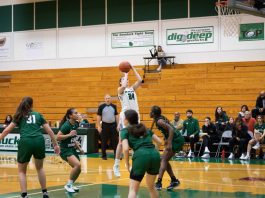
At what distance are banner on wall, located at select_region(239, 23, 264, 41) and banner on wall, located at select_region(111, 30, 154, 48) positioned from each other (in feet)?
14.2

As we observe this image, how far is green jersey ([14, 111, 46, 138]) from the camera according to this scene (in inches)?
Result: 324

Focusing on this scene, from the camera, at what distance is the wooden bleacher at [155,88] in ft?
68.5

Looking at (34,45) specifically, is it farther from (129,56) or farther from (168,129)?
(168,129)

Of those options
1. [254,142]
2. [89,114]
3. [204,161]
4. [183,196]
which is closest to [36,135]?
[183,196]

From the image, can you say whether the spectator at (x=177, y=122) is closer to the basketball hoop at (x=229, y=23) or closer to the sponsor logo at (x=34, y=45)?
the basketball hoop at (x=229, y=23)

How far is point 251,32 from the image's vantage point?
72.7 feet

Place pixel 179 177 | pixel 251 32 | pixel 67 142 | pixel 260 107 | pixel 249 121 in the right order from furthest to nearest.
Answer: pixel 251 32 → pixel 260 107 → pixel 249 121 → pixel 179 177 → pixel 67 142

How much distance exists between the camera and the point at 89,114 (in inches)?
924

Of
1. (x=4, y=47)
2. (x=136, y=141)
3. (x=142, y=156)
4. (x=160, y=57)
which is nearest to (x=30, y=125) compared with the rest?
(x=136, y=141)

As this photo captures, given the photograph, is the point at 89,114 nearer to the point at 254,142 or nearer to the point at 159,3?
the point at 159,3

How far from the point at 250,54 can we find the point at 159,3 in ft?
16.8

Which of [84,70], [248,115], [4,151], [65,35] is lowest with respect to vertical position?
[4,151]

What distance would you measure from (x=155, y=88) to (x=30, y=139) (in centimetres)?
1460

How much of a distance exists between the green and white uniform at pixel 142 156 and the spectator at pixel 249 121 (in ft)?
36.0
